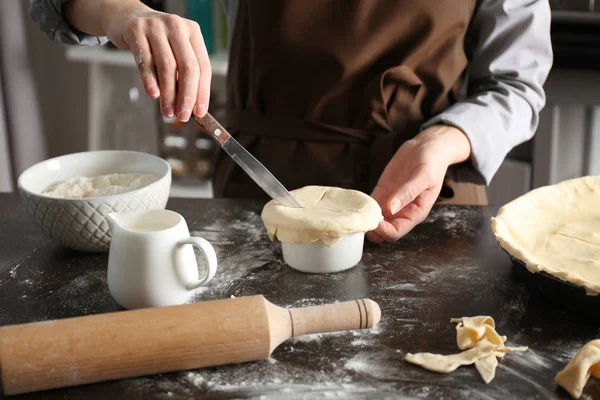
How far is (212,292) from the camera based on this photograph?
107 cm

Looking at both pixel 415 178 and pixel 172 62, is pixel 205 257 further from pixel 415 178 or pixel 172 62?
pixel 415 178

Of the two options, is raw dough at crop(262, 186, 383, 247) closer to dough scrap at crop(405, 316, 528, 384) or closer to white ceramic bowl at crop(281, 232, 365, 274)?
white ceramic bowl at crop(281, 232, 365, 274)

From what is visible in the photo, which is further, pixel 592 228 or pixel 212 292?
pixel 592 228

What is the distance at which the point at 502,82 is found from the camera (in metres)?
1.47

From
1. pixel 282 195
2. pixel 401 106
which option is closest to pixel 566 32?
pixel 401 106

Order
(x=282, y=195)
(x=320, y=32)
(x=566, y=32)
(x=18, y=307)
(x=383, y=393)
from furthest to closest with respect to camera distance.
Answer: (x=566, y=32) < (x=320, y=32) < (x=282, y=195) < (x=18, y=307) < (x=383, y=393)

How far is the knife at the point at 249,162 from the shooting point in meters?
1.15

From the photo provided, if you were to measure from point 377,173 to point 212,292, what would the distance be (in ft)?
1.79

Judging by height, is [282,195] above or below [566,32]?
below

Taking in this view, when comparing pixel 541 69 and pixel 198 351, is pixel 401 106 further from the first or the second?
pixel 198 351

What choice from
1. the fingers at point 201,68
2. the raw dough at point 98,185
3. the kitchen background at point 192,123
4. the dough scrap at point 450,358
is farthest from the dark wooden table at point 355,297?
the kitchen background at point 192,123

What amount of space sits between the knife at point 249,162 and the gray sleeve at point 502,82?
0.38m

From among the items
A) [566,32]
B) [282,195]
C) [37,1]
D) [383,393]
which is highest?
[37,1]

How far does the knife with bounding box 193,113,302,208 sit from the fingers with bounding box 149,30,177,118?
0.06 metres
